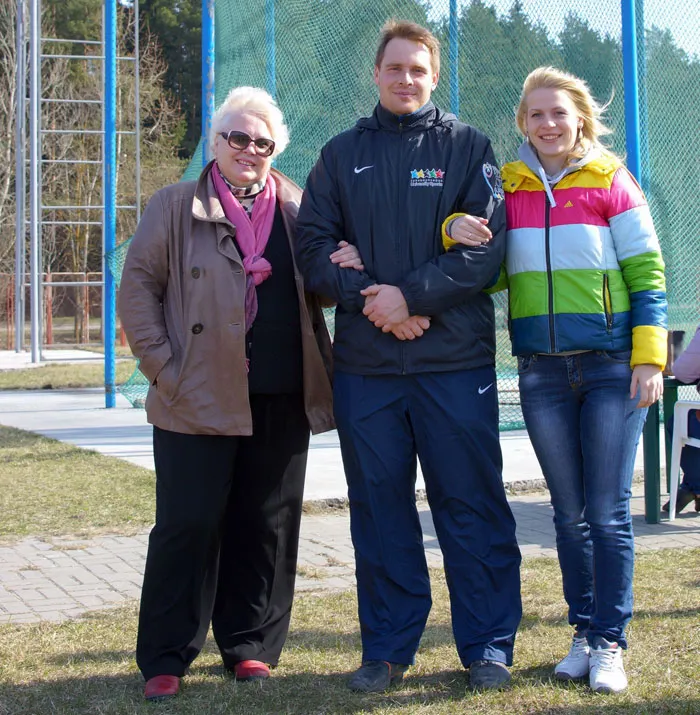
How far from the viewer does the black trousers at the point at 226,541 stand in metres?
3.83

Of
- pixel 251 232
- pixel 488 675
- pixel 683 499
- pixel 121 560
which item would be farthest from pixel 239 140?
pixel 683 499

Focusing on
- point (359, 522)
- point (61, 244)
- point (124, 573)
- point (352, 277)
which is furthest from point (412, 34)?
point (61, 244)

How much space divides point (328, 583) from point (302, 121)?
18.8ft

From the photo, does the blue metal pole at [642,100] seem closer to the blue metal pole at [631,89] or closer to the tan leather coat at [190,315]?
the blue metal pole at [631,89]

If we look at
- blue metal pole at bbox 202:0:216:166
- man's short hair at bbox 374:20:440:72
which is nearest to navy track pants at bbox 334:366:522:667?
man's short hair at bbox 374:20:440:72

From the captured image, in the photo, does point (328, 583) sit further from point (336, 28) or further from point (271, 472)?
point (336, 28)

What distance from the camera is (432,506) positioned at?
12.8ft

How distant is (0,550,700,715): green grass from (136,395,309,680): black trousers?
15cm

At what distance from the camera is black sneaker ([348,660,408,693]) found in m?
3.78

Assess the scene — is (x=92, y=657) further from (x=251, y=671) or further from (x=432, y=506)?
(x=432, y=506)

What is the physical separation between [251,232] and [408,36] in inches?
32.8

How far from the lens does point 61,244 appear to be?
111ft

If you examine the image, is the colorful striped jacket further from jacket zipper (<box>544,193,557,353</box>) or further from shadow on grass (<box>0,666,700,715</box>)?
shadow on grass (<box>0,666,700,715</box>)

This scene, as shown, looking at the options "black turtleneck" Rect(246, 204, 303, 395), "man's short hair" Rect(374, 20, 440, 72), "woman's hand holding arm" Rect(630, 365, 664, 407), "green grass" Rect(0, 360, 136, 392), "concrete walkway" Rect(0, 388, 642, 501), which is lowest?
"concrete walkway" Rect(0, 388, 642, 501)
